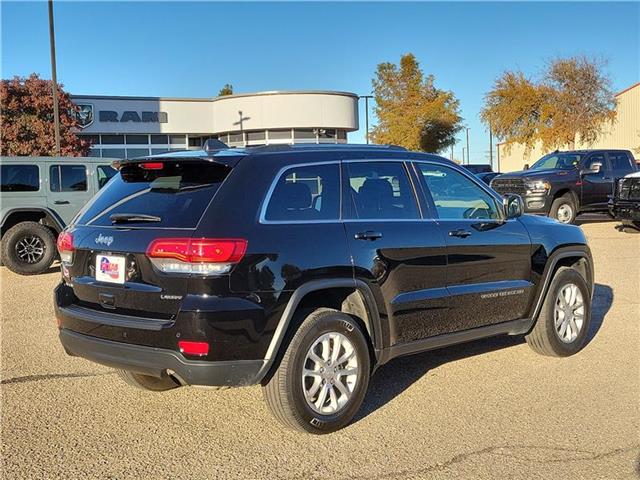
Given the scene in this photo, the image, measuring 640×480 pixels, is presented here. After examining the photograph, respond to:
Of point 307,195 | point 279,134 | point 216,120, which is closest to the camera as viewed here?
point 307,195

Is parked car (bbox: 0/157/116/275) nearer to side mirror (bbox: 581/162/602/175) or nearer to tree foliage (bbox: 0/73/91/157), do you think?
side mirror (bbox: 581/162/602/175)

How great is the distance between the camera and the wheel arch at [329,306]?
3.75m

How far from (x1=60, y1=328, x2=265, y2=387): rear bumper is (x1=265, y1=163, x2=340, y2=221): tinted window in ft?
2.95

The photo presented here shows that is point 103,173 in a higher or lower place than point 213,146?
higher

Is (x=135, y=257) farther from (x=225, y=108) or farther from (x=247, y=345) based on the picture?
(x=225, y=108)

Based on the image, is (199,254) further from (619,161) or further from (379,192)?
(619,161)

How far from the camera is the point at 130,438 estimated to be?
4.00m

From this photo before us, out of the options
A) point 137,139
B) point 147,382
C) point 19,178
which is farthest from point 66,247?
point 137,139

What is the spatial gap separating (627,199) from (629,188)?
0.26 m

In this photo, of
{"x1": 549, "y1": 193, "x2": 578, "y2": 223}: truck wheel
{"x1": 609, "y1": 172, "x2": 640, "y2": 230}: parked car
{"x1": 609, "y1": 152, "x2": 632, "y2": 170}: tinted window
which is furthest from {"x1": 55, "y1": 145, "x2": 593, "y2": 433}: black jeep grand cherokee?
{"x1": 609, "y1": 152, "x2": 632, "y2": 170}: tinted window

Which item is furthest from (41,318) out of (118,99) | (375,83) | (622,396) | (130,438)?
(375,83)

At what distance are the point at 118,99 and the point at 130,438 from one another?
37846mm

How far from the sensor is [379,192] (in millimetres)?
4609

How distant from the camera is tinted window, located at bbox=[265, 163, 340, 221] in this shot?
3.98 m
